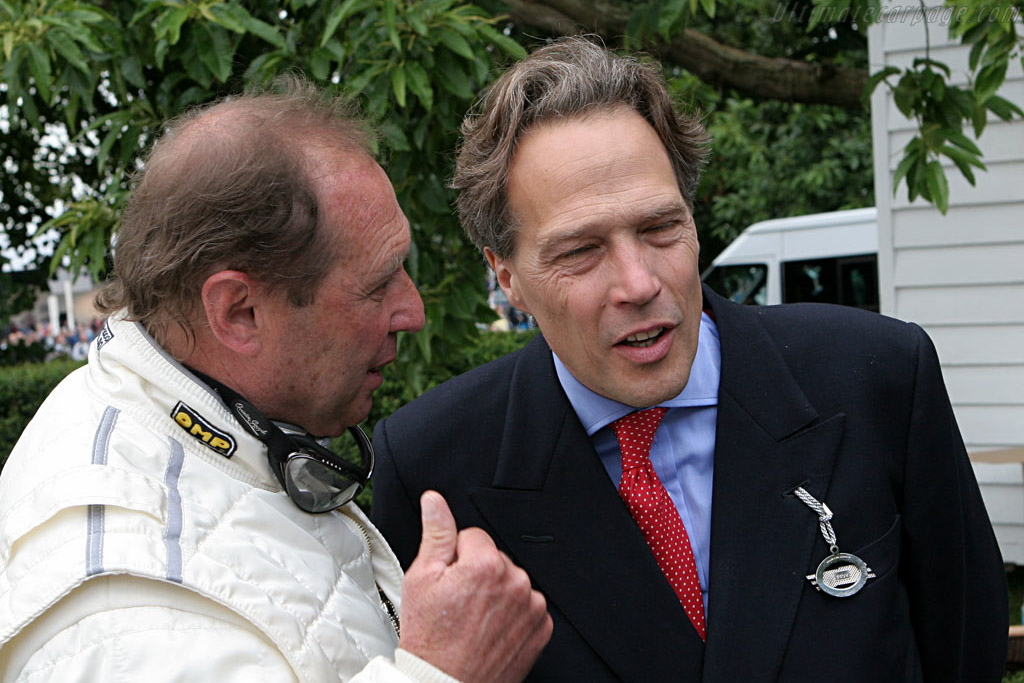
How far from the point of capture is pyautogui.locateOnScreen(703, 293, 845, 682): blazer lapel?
181cm

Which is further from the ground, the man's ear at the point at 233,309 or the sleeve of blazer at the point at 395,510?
the man's ear at the point at 233,309

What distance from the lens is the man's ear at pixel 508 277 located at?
7.14ft

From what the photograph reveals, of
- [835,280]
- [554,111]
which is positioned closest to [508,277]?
[554,111]

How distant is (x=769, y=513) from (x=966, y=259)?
4.40 m

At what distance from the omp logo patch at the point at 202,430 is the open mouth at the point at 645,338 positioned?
0.77 m

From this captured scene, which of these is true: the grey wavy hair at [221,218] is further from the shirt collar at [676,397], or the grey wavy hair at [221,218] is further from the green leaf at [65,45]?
the green leaf at [65,45]

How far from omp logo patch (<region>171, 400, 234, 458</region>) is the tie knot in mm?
781

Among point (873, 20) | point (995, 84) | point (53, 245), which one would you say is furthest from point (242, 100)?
point (53, 245)

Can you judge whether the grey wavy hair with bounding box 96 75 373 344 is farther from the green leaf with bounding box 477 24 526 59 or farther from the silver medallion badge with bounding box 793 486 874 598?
the green leaf with bounding box 477 24 526 59

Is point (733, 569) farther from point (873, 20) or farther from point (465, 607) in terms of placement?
point (873, 20)

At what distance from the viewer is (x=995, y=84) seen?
140 inches

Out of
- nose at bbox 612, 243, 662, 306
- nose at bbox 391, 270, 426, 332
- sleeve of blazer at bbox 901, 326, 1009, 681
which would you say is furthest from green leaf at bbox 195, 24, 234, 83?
sleeve of blazer at bbox 901, 326, 1009, 681

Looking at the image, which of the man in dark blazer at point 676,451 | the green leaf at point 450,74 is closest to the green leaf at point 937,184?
the green leaf at point 450,74

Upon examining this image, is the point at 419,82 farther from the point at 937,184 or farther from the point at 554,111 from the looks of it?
the point at 937,184
